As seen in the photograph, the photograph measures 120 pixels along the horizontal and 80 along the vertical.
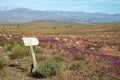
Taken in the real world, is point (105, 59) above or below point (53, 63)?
below

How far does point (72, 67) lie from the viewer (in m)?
16.0

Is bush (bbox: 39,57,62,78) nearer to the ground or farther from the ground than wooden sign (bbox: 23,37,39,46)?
nearer to the ground

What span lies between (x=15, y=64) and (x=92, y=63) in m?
4.61

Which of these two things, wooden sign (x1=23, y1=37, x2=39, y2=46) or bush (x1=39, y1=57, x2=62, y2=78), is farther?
wooden sign (x1=23, y1=37, x2=39, y2=46)

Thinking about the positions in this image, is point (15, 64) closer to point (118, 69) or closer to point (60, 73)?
point (60, 73)

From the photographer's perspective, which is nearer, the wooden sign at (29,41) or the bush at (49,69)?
the bush at (49,69)

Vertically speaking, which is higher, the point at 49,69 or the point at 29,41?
the point at 29,41

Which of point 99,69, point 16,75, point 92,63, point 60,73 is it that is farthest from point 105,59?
point 16,75

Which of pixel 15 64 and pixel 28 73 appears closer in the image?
pixel 28 73

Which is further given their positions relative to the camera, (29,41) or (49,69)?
(29,41)

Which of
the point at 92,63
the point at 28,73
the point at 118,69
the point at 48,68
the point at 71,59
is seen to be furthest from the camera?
the point at 71,59

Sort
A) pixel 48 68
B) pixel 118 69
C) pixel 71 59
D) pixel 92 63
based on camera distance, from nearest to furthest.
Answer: pixel 48 68, pixel 118 69, pixel 92 63, pixel 71 59

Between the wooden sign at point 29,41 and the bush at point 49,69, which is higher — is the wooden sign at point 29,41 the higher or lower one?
the higher one

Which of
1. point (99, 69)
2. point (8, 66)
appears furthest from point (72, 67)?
point (8, 66)
